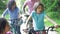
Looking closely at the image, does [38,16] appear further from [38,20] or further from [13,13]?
[13,13]

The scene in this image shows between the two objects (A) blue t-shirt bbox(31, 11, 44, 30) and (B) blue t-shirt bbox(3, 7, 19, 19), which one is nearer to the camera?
(A) blue t-shirt bbox(31, 11, 44, 30)

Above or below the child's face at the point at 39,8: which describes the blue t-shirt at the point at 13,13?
below

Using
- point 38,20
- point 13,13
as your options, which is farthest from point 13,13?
point 38,20

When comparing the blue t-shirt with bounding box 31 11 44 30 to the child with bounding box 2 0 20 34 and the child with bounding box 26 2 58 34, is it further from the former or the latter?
the child with bounding box 2 0 20 34

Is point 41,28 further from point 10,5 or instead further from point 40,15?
point 10,5

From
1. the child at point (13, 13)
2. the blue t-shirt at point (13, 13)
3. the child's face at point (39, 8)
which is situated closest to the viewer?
the child's face at point (39, 8)

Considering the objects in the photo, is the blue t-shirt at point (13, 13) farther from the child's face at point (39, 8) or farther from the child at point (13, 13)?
the child's face at point (39, 8)

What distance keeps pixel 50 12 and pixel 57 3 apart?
1122mm

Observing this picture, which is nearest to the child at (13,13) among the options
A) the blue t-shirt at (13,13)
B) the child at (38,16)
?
the blue t-shirt at (13,13)

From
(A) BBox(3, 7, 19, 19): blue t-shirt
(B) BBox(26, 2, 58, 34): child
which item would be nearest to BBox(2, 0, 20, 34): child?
(A) BBox(3, 7, 19, 19): blue t-shirt

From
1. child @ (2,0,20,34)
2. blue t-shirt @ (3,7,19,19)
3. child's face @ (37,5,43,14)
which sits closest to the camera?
child's face @ (37,5,43,14)

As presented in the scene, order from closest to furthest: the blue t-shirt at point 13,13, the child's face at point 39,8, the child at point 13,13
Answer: the child's face at point 39,8
the child at point 13,13
the blue t-shirt at point 13,13

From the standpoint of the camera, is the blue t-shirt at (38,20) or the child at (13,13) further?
the child at (13,13)

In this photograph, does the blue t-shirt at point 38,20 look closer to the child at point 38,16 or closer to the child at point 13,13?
the child at point 38,16
